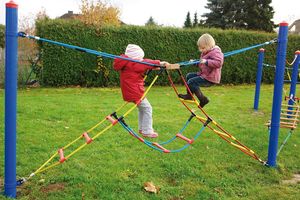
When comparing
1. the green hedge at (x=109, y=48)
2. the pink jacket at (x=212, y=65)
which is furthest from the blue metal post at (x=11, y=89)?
the green hedge at (x=109, y=48)

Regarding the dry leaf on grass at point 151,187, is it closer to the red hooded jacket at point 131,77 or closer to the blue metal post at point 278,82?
the red hooded jacket at point 131,77

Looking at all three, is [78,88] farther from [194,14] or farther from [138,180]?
[194,14]

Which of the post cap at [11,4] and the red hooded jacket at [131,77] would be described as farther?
the red hooded jacket at [131,77]

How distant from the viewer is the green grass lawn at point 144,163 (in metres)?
4.14

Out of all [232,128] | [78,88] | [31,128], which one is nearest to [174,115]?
[232,128]

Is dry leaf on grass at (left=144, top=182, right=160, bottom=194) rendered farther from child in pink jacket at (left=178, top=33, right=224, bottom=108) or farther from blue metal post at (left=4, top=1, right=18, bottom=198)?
blue metal post at (left=4, top=1, right=18, bottom=198)

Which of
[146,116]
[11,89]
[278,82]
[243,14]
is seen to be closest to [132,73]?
[146,116]

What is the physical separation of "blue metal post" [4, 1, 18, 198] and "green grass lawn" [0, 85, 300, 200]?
26 cm

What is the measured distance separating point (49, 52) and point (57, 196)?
9463 millimetres

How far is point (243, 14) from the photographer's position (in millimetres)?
27734

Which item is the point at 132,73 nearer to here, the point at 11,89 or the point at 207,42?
the point at 207,42

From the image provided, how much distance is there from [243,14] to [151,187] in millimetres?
25912

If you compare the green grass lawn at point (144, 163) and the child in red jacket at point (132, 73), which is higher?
the child in red jacket at point (132, 73)

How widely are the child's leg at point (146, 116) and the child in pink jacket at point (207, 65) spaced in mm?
540
